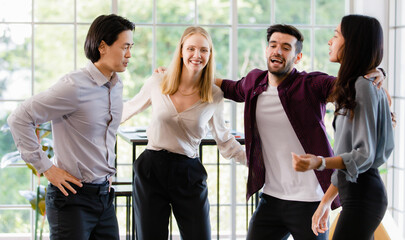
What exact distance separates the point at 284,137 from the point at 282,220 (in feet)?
1.27

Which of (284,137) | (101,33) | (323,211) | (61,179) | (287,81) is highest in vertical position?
(101,33)

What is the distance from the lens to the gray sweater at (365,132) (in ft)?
6.21

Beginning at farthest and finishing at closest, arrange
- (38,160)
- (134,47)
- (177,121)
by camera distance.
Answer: (134,47)
(177,121)
(38,160)

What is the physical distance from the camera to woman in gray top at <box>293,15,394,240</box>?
190cm

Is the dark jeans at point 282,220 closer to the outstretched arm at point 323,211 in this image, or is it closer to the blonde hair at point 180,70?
the outstretched arm at point 323,211

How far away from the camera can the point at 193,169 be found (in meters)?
2.66

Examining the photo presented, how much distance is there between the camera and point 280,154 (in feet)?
8.13

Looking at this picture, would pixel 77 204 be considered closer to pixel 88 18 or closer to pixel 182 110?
pixel 182 110

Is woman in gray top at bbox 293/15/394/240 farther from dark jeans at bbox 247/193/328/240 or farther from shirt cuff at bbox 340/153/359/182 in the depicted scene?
dark jeans at bbox 247/193/328/240

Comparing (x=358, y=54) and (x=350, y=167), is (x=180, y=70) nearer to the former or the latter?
(x=358, y=54)

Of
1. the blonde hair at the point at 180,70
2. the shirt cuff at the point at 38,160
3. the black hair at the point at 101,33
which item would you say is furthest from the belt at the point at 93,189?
the blonde hair at the point at 180,70

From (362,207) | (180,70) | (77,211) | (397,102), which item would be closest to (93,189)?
(77,211)

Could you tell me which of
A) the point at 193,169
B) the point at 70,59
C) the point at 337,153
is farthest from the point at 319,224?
the point at 70,59

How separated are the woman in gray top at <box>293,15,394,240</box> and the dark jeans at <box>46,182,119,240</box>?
868mm
